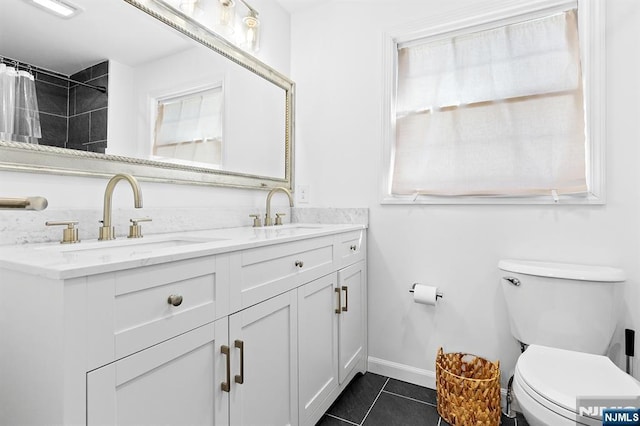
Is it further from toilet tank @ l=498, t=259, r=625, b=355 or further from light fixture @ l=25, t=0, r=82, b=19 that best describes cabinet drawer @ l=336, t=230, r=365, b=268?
light fixture @ l=25, t=0, r=82, b=19

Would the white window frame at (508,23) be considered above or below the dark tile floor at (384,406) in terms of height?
above

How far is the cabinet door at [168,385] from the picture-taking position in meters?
0.67

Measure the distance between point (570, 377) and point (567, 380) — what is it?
0.08 ft

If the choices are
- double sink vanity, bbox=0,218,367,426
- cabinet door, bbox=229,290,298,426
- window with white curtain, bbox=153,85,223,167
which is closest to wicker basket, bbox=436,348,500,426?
double sink vanity, bbox=0,218,367,426

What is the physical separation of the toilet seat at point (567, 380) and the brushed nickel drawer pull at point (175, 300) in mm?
1071

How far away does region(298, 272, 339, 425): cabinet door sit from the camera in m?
1.33

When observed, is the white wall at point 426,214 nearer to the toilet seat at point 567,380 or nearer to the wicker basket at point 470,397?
the wicker basket at point 470,397

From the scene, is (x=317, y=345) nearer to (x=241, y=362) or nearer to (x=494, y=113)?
(x=241, y=362)

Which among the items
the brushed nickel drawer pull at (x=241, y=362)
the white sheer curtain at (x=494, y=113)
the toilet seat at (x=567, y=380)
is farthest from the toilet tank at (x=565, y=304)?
the brushed nickel drawer pull at (x=241, y=362)

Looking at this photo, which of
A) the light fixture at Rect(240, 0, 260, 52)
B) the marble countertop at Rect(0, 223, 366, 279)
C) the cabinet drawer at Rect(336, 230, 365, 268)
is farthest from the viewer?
the light fixture at Rect(240, 0, 260, 52)

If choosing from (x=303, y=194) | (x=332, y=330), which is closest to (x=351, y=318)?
(x=332, y=330)

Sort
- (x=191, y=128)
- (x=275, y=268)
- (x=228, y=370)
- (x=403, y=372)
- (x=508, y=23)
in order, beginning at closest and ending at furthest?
(x=228, y=370) < (x=275, y=268) < (x=191, y=128) < (x=508, y=23) < (x=403, y=372)

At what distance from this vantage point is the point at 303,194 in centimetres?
221

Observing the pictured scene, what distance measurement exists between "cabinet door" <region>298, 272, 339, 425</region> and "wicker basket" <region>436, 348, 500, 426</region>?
504mm
